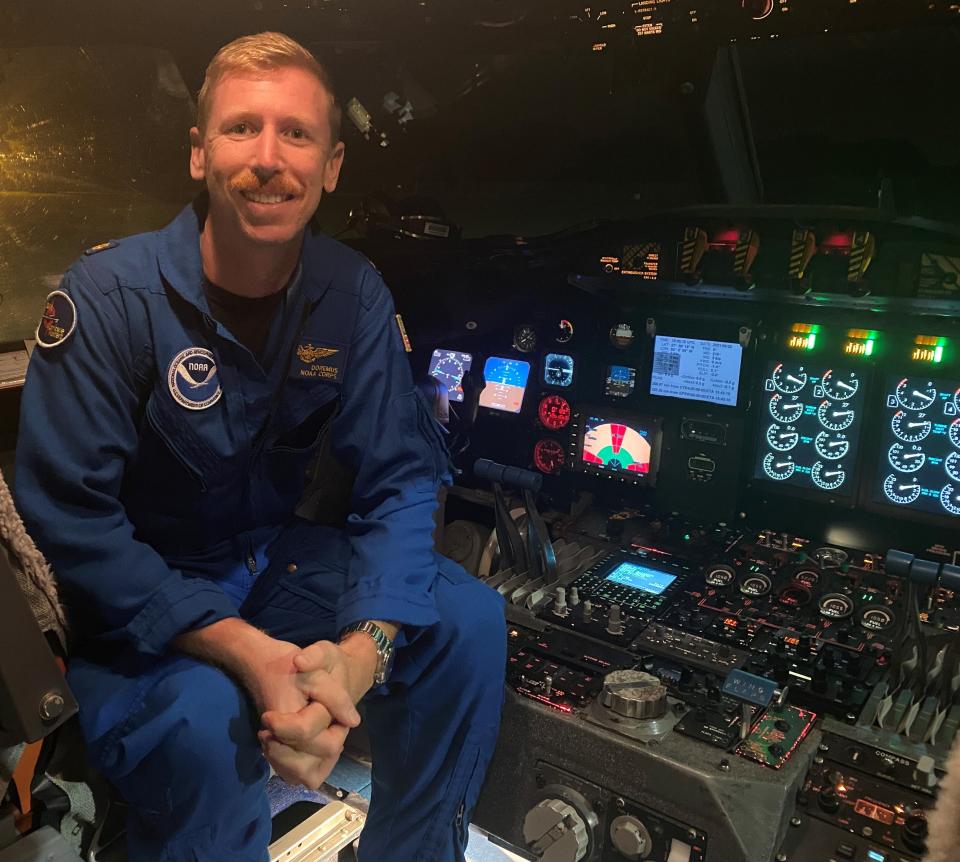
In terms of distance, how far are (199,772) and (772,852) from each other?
0.97m

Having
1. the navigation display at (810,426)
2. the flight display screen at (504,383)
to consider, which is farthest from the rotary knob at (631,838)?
the flight display screen at (504,383)

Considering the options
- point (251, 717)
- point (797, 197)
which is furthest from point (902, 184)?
point (251, 717)

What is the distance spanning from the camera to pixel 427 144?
123 inches

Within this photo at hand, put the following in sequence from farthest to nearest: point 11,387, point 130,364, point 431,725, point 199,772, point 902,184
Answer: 1. point 902,184
2. point 11,387
3. point 431,725
4. point 130,364
5. point 199,772

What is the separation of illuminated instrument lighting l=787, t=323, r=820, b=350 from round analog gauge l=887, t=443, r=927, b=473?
357 millimetres

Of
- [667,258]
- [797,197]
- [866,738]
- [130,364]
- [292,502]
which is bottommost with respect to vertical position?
[866,738]

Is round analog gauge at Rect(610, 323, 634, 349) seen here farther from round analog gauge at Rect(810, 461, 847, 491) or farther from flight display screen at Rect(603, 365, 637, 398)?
round analog gauge at Rect(810, 461, 847, 491)

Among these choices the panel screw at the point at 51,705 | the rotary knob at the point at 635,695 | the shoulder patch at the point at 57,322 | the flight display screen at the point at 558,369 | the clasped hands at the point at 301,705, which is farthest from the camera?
the flight display screen at the point at 558,369

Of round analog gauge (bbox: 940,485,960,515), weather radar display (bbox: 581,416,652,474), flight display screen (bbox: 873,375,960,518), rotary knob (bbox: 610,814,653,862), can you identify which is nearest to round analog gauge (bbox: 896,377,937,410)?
flight display screen (bbox: 873,375,960,518)

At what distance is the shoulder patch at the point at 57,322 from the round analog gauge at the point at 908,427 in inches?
78.4

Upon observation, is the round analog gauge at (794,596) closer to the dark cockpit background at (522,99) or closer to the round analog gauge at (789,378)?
the round analog gauge at (789,378)

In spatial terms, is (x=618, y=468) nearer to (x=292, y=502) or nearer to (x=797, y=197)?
(x=797, y=197)

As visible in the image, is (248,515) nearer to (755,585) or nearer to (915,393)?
(755,585)

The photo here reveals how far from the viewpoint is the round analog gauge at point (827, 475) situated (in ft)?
7.45
